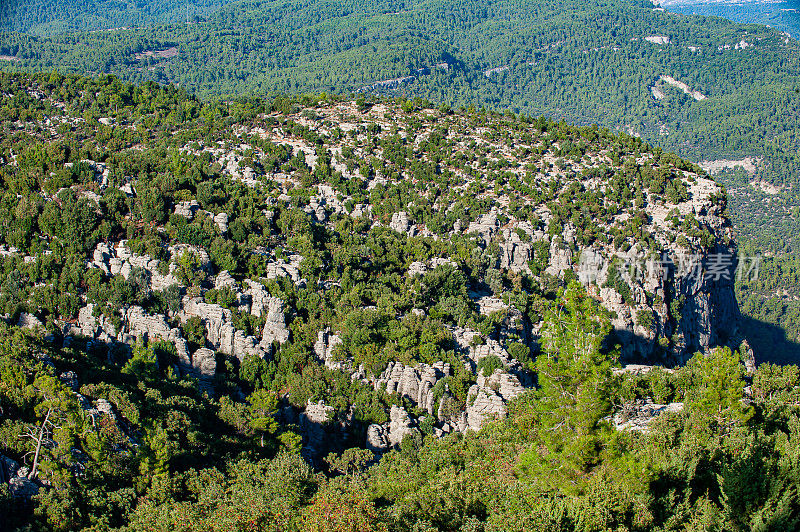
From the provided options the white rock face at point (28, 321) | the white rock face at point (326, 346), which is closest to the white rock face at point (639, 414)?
the white rock face at point (326, 346)

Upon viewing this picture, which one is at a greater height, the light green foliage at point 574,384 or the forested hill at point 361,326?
the light green foliage at point 574,384

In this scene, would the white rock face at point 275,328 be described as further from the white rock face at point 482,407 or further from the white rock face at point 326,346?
the white rock face at point 482,407

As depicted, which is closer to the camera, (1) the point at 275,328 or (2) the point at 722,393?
(2) the point at 722,393

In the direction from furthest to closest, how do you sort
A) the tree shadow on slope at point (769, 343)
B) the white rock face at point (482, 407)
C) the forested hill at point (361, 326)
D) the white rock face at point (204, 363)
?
1. the tree shadow on slope at point (769, 343)
2. the white rock face at point (204, 363)
3. the white rock face at point (482, 407)
4. the forested hill at point (361, 326)

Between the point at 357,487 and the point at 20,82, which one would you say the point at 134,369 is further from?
the point at 20,82

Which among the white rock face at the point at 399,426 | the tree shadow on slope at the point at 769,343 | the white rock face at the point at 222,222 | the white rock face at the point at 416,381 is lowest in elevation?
the tree shadow on slope at the point at 769,343

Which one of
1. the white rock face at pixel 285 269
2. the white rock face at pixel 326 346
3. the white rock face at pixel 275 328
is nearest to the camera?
the white rock face at pixel 326 346

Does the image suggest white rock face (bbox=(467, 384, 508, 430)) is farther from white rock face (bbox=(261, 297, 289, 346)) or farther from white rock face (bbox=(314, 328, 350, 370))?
white rock face (bbox=(261, 297, 289, 346))

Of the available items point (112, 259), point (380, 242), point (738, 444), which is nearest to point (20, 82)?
point (112, 259)

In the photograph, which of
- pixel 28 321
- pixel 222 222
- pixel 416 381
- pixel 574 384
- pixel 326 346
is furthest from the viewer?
pixel 222 222

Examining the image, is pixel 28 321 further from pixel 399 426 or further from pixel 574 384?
pixel 574 384

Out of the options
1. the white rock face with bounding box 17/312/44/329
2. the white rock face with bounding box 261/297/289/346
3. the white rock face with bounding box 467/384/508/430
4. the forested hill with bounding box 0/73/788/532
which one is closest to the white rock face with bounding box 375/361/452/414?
the forested hill with bounding box 0/73/788/532

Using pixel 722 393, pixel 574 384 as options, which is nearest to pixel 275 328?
pixel 574 384
